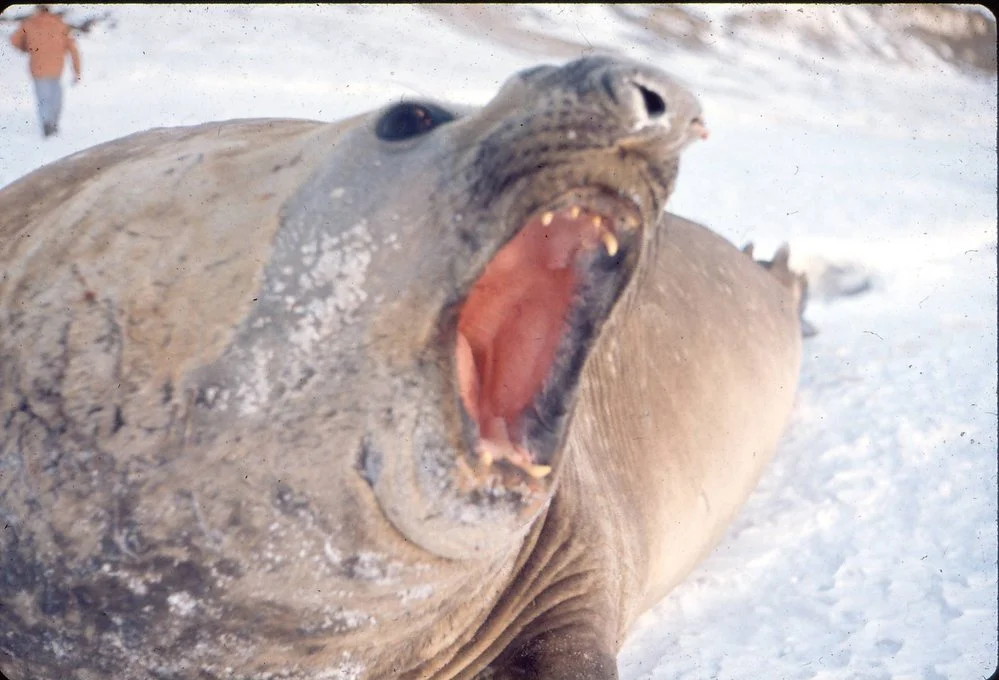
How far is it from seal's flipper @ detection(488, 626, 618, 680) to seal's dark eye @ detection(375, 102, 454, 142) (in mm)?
1419

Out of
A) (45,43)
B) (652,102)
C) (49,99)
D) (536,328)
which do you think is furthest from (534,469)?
(45,43)

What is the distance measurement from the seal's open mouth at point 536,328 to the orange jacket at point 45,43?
218 inches

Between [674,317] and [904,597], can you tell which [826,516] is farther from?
[674,317]

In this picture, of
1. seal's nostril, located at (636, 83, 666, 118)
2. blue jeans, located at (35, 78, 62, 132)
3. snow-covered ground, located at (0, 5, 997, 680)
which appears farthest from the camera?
blue jeans, located at (35, 78, 62, 132)

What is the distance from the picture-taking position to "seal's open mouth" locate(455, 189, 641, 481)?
6.15ft

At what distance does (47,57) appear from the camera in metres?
6.35

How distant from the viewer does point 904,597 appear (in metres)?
3.58

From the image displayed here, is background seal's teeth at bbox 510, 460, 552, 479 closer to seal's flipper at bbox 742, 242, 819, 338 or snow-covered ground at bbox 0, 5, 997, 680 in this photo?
snow-covered ground at bbox 0, 5, 997, 680

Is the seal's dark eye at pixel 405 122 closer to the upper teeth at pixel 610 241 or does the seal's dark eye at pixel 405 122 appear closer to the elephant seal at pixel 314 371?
the elephant seal at pixel 314 371

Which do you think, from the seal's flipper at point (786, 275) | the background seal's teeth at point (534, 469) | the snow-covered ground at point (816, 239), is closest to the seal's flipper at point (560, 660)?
the snow-covered ground at point (816, 239)

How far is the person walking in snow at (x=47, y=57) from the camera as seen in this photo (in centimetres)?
612

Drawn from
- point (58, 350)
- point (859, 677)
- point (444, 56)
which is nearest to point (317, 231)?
point (58, 350)

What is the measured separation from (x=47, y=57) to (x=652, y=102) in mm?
5968

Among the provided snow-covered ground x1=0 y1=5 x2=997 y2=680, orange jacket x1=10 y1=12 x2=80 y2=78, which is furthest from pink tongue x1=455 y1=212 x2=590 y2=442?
orange jacket x1=10 y1=12 x2=80 y2=78
